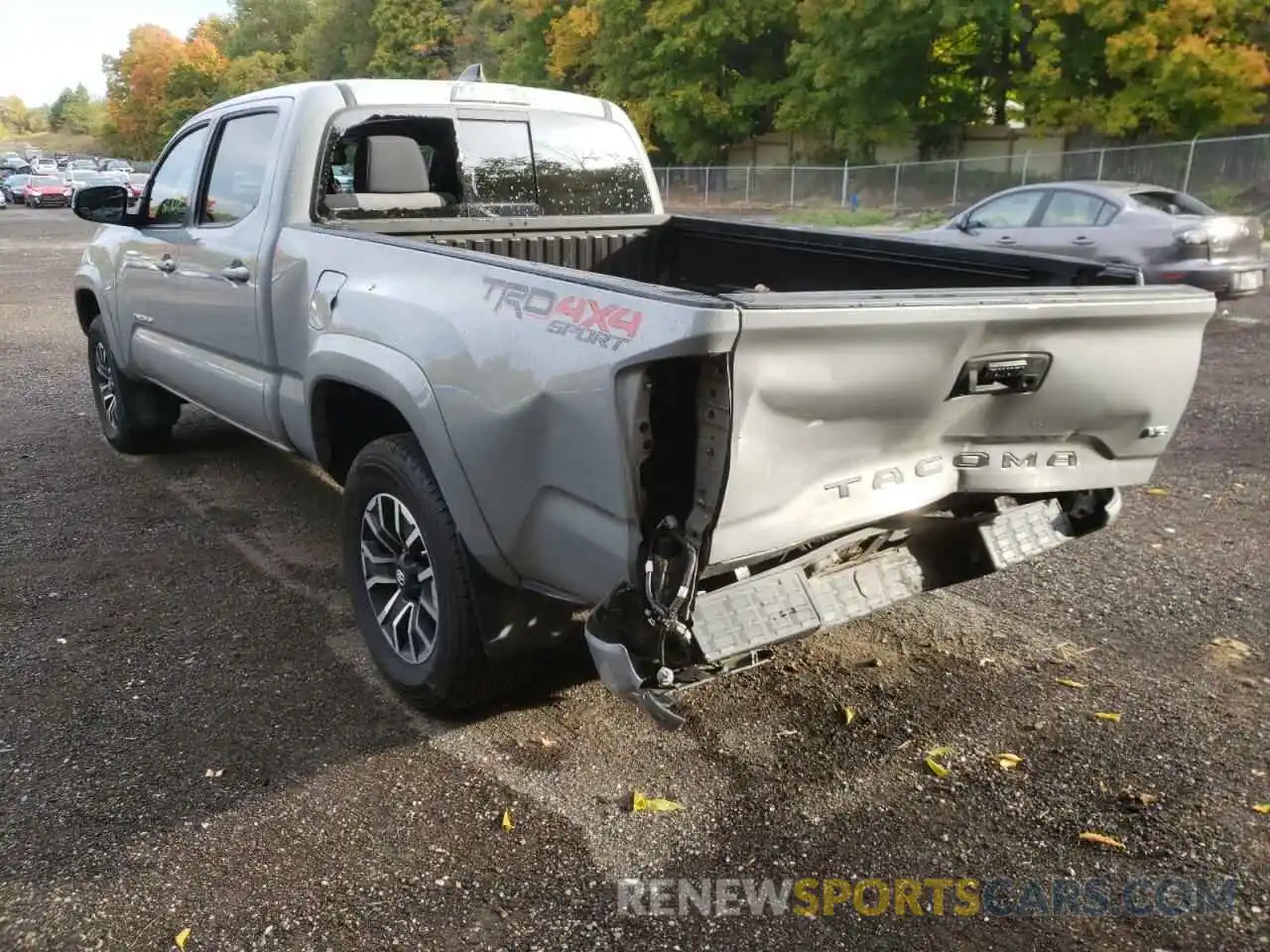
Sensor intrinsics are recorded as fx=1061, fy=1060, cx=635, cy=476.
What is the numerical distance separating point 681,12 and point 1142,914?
131 ft

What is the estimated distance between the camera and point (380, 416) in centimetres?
388

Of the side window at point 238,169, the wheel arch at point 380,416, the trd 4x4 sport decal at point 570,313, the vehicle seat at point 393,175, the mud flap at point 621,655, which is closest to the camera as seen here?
the trd 4x4 sport decal at point 570,313

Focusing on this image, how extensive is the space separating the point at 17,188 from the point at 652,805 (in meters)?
52.8

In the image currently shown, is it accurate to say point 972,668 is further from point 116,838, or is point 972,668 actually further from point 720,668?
point 116,838

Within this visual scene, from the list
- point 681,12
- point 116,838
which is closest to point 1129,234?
point 116,838

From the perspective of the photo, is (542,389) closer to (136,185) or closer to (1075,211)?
(1075,211)

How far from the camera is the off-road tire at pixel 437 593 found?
10.4 feet

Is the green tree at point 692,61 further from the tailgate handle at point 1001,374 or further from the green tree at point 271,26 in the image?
the green tree at point 271,26

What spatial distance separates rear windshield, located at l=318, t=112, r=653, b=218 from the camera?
461cm

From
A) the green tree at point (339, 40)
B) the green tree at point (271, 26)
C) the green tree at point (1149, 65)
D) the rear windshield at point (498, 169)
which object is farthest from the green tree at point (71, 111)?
the rear windshield at point (498, 169)

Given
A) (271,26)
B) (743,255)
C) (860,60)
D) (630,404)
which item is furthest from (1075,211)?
(271,26)

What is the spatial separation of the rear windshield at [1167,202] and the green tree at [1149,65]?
54.5ft

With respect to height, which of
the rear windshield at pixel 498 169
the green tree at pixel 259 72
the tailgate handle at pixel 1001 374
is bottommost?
the tailgate handle at pixel 1001 374

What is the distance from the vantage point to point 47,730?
3.46 metres
